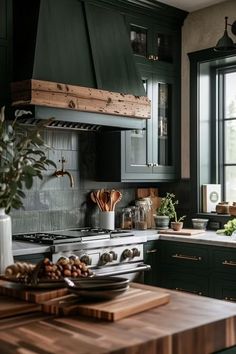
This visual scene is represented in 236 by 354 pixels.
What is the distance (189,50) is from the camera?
5.14m

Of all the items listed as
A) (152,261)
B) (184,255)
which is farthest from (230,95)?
(152,261)

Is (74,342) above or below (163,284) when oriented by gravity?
above

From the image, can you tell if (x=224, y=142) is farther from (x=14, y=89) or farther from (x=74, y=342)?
(x=74, y=342)

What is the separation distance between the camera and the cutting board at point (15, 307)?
1.84 m

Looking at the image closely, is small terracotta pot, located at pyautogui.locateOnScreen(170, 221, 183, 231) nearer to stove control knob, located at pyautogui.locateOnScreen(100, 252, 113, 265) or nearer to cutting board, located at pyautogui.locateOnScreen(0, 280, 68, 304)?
stove control knob, located at pyautogui.locateOnScreen(100, 252, 113, 265)

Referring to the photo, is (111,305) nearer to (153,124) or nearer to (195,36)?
(153,124)

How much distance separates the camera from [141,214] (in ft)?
16.2

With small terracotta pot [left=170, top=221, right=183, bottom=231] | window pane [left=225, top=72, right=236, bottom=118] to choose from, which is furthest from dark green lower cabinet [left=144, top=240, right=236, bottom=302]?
window pane [left=225, top=72, right=236, bottom=118]

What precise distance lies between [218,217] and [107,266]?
1.31m

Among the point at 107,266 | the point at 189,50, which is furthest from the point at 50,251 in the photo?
the point at 189,50

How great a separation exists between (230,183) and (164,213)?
71 centimetres

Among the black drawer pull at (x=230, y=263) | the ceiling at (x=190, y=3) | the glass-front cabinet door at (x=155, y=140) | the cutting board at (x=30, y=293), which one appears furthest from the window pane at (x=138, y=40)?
the cutting board at (x=30, y=293)

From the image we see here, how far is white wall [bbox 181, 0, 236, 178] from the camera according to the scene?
4875 mm

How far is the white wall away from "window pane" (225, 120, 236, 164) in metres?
0.37
